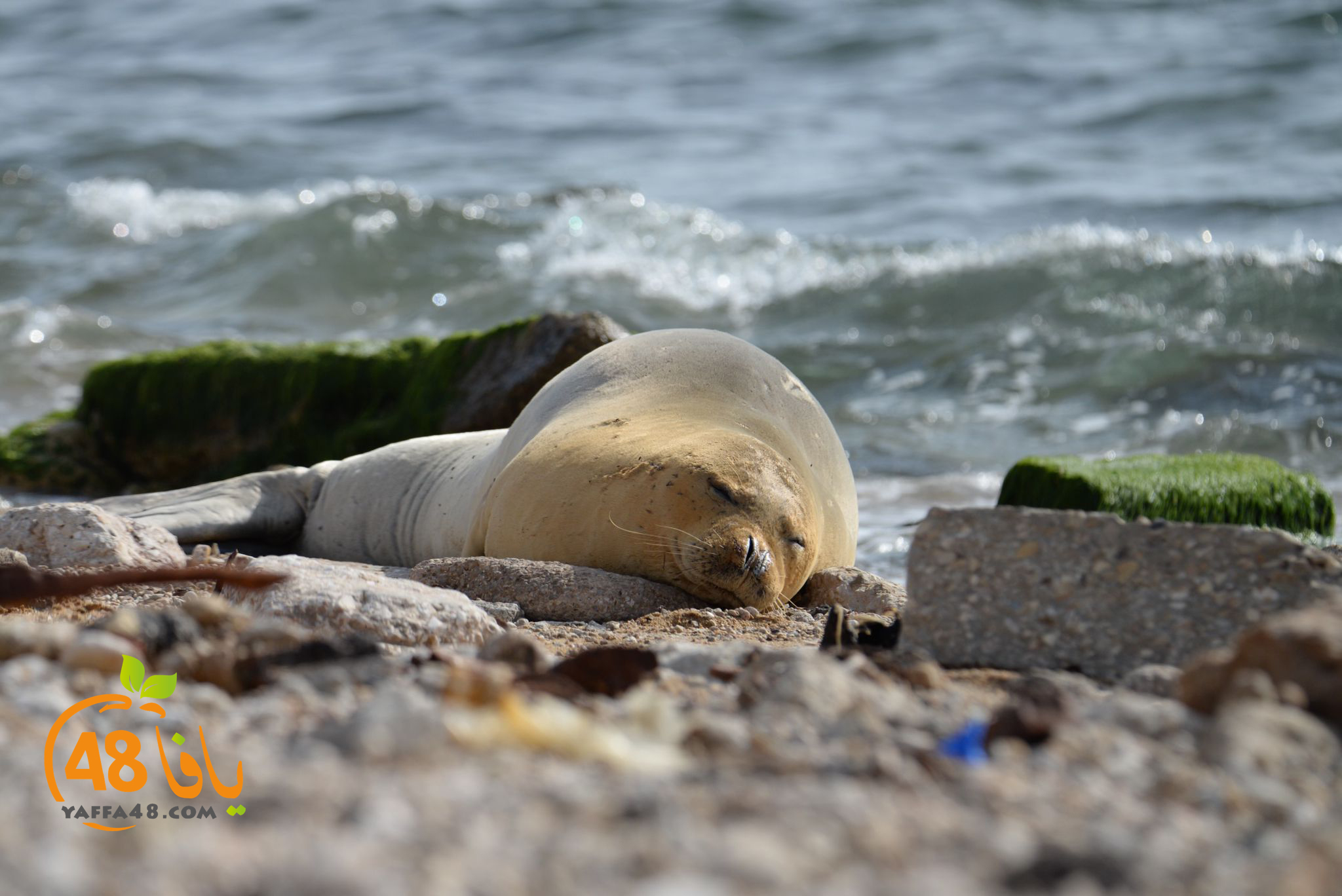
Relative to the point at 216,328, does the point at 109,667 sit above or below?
above

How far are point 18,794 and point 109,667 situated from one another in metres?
0.75

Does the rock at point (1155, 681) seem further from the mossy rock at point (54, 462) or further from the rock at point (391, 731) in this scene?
the mossy rock at point (54, 462)

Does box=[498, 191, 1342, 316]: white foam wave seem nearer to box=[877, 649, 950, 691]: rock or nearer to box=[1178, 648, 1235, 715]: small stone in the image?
box=[877, 649, 950, 691]: rock

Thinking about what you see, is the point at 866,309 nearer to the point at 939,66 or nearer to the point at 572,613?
the point at 939,66

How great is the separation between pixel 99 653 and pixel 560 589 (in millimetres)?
1787

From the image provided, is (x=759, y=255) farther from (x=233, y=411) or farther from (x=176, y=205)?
(x=176, y=205)

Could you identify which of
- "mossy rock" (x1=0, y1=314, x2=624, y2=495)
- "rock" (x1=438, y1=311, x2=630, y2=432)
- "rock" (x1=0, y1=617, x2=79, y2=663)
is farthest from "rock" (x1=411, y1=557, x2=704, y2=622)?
"mossy rock" (x1=0, y1=314, x2=624, y2=495)

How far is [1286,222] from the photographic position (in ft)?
41.1

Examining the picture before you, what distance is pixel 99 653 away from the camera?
2537mm

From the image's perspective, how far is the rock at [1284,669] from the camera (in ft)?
7.38

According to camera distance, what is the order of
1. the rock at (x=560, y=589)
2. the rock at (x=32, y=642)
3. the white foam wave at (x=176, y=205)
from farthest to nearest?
1. the white foam wave at (x=176, y=205)
2. the rock at (x=560, y=589)
3. the rock at (x=32, y=642)

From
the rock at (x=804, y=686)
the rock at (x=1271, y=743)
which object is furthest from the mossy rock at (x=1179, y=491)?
the rock at (x=1271, y=743)

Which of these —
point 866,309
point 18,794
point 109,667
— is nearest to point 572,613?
point 109,667

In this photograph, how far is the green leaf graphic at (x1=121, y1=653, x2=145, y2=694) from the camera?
248 centimetres
